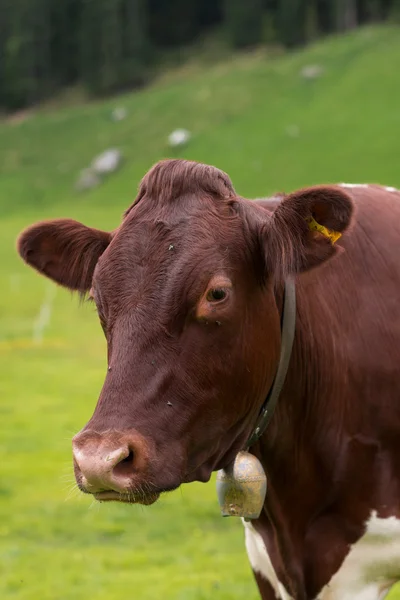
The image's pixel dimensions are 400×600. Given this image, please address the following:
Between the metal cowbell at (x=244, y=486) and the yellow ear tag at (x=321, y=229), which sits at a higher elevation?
the yellow ear tag at (x=321, y=229)

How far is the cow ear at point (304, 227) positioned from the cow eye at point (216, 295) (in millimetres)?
217

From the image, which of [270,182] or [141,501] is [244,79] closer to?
[270,182]

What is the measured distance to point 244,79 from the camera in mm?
57594

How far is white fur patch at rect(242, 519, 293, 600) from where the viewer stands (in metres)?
4.14

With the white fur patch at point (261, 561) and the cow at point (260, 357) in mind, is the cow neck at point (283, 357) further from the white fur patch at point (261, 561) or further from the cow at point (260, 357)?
the white fur patch at point (261, 561)

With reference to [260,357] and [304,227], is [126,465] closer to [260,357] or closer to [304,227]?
[260,357]

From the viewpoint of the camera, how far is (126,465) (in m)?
3.05

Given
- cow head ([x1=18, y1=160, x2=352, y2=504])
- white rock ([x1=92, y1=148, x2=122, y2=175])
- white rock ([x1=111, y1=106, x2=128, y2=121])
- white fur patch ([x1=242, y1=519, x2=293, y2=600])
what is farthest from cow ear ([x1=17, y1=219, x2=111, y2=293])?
white rock ([x1=111, y1=106, x2=128, y2=121])

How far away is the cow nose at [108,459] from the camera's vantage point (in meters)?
2.98

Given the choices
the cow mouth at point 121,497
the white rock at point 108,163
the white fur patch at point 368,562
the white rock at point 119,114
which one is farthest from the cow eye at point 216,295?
the white rock at point 119,114

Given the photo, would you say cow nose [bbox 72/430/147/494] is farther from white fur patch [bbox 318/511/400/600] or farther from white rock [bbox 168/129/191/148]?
white rock [bbox 168/129/191/148]

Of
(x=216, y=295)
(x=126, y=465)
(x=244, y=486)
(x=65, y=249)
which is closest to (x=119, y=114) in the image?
(x=65, y=249)

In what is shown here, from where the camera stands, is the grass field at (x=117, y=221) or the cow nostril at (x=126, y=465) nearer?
the cow nostril at (x=126, y=465)

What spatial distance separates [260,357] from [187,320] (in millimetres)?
330
